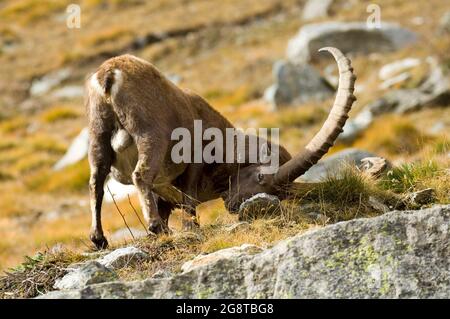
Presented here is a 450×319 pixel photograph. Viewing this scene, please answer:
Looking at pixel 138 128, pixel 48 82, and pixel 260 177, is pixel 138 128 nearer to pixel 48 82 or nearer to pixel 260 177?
pixel 260 177

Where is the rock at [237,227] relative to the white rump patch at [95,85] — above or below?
below

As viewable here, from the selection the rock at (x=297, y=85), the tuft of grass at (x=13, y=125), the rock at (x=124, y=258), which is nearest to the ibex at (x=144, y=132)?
the rock at (x=124, y=258)

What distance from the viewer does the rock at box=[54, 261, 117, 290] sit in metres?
6.86

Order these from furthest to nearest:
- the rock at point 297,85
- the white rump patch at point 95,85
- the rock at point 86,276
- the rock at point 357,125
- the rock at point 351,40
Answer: the rock at point 351,40 → the rock at point 297,85 → the rock at point 357,125 → the white rump patch at point 95,85 → the rock at point 86,276

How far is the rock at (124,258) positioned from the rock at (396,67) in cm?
2678

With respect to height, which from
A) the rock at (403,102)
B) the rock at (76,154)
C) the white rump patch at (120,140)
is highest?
the white rump patch at (120,140)

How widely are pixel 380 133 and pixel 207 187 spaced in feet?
48.9

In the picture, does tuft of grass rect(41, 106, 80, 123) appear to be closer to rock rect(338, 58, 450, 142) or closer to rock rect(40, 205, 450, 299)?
rock rect(338, 58, 450, 142)

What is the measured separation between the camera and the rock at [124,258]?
25.0 ft

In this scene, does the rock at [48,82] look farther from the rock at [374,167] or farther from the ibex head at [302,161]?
the rock at [374,167]

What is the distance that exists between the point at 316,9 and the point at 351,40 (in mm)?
14072

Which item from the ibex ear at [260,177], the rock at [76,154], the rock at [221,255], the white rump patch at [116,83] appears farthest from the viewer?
the rock at [76,154]

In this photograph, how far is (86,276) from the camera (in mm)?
6879

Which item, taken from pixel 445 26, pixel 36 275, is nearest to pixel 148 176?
pixel 36 275
